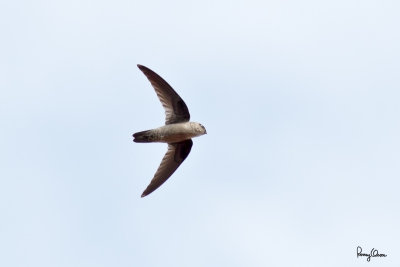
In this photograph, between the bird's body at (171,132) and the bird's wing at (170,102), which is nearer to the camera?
the bird's body at (171,132)

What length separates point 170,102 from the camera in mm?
10906

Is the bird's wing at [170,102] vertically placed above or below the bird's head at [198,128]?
above

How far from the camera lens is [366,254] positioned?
1004cm

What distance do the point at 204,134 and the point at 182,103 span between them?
716 mm

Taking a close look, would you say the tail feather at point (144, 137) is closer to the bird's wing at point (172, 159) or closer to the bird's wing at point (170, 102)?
the bird's wing at point (170, 102)

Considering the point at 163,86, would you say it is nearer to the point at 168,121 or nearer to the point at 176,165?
the point at 168,121

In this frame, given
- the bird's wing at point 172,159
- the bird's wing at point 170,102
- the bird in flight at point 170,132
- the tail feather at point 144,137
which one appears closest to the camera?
the tail feather at point 144,137

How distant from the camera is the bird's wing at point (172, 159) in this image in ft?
36.1

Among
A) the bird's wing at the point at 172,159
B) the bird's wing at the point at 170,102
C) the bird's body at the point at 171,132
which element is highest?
the bird's wing at the point at 170,102

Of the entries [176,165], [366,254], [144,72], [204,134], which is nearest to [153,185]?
[176,165]

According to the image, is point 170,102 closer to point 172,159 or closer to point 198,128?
point 198,128

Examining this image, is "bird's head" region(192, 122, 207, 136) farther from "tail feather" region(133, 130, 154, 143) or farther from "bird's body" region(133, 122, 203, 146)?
"tail feather" region(133, 130, 154, 143)

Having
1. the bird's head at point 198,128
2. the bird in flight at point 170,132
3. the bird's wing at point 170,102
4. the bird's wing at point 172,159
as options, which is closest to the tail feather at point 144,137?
the bird in flight at point 170,132

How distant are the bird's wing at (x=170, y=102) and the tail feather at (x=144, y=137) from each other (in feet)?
1.59
